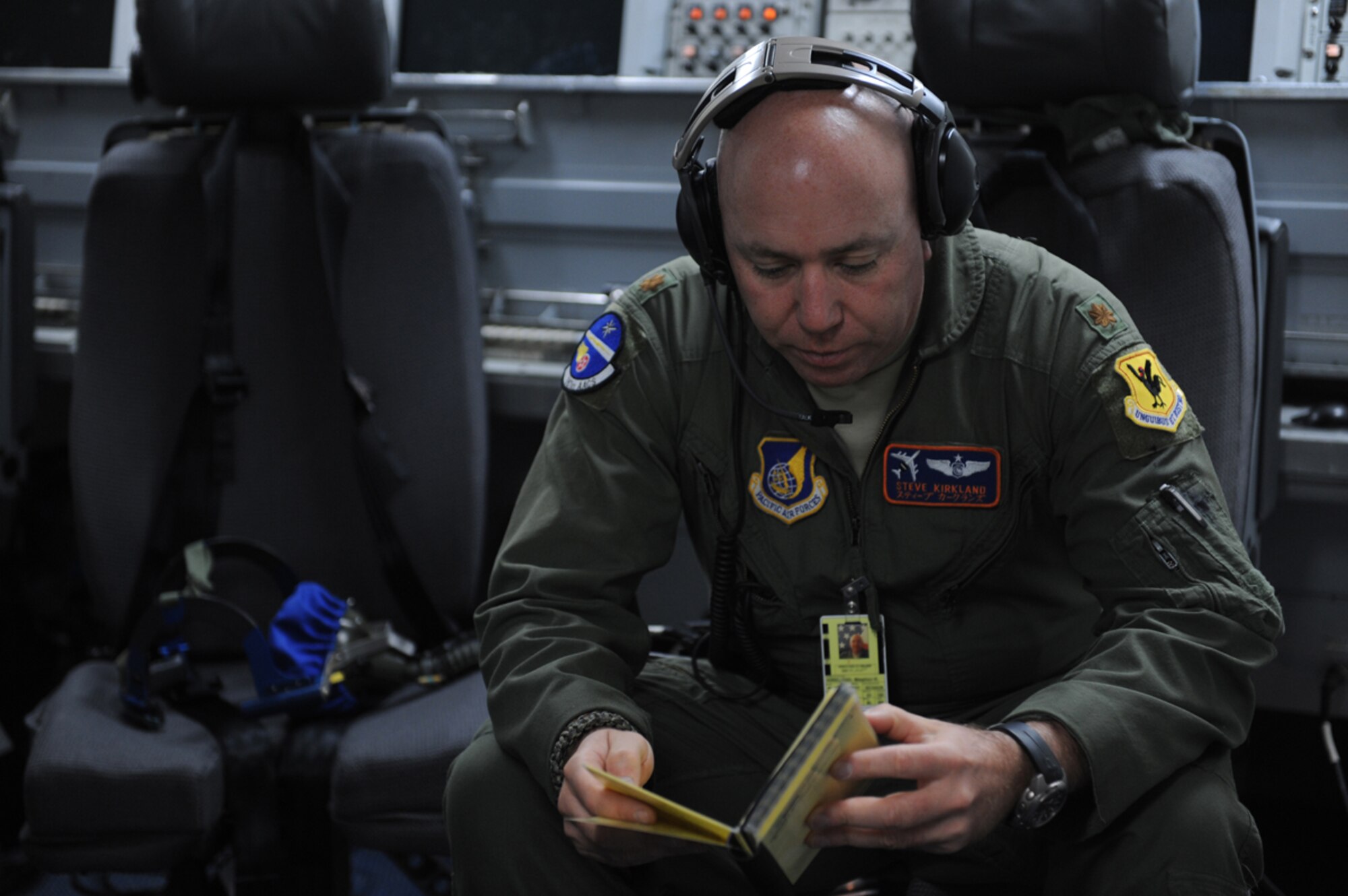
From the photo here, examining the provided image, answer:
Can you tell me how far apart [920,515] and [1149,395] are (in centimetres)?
23

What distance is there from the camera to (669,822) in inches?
35.2

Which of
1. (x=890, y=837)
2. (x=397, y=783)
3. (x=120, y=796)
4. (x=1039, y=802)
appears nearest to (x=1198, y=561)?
(x=1039, y=802)

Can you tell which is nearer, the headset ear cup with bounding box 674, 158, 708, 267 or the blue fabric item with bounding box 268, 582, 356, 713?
the headset ear cup with bounding box 674, 158, 708, 267

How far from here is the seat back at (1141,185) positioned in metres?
1.42

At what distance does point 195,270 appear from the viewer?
1.88 meters

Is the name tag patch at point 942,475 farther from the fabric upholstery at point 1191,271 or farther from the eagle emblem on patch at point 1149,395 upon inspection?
the fabric upholstery at point 1191,271

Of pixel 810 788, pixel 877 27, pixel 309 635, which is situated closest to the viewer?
pixel 810 788

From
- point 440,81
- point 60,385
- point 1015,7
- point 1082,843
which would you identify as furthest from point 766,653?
point 60,385

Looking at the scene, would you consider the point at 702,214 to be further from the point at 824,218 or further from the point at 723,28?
the point at 723,28

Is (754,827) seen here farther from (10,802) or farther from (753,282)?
(10,802)

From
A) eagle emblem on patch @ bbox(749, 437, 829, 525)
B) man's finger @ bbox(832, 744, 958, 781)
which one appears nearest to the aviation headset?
eagle emblem on patch @ bbox(749, 437, 829, 525)

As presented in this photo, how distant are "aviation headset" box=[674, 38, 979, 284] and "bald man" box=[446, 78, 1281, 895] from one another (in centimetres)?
2

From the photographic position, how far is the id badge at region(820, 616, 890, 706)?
47.5 inches

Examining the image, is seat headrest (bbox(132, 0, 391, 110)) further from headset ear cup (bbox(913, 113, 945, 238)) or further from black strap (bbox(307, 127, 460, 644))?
headset ear cup (bbox(913, 113, 945, 238))
